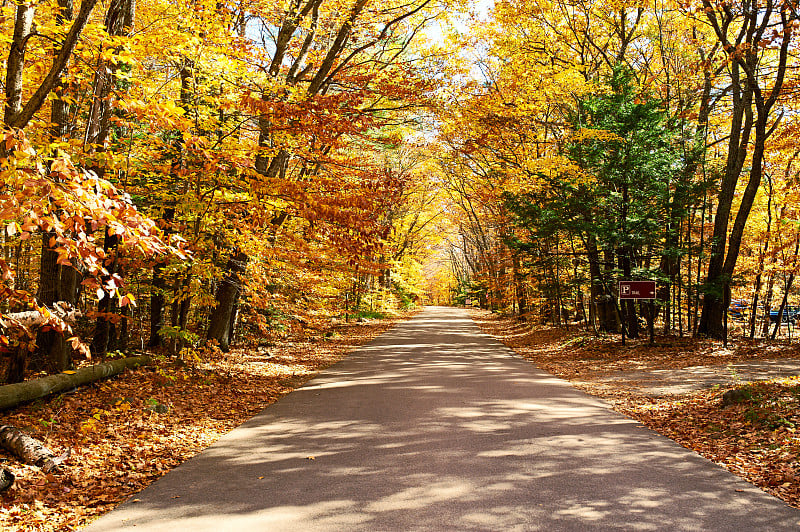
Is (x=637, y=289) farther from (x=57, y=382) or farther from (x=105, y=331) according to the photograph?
(x=57, y=382)

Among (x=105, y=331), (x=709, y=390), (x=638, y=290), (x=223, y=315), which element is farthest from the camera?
(x=638, y=290)

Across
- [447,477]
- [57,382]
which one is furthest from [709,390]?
[57,382]

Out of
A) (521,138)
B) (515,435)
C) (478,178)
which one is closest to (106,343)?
(515,435)

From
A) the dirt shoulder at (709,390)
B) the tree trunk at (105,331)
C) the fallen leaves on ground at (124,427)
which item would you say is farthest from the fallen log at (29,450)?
the dirt shoulder at (709,390)

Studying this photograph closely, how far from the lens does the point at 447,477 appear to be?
521 cm

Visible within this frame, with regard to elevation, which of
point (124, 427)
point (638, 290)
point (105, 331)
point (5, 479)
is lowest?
point (124, 427)

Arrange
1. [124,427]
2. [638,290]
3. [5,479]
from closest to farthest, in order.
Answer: [5,479]
[124,427]
[638,290]

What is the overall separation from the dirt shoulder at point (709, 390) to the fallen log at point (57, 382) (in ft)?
26.3

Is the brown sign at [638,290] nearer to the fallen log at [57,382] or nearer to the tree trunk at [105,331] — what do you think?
the fallen log at [57,382]

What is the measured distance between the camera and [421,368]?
13.0 metres

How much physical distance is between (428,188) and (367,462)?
103 ft

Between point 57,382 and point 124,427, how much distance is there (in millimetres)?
1546

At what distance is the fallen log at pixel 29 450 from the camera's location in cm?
546

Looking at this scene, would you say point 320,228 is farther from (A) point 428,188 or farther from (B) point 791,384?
(A) point 428,188
